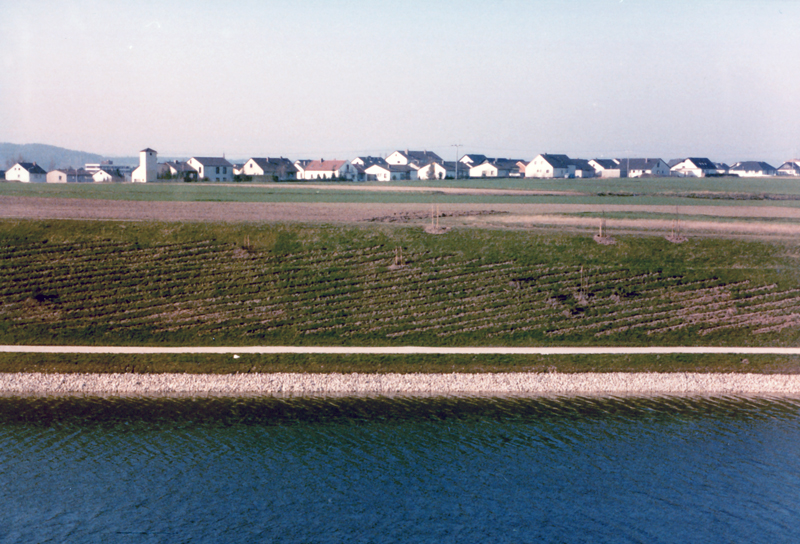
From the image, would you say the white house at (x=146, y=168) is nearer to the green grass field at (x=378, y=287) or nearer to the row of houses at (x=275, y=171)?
the row of houses at (x=275, y=171)

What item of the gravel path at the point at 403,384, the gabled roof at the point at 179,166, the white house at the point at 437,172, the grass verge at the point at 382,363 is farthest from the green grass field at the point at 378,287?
the white house at the point at 437,172

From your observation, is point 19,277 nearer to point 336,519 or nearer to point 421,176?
point 336,519

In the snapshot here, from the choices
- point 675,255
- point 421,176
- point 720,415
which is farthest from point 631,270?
point 421,176

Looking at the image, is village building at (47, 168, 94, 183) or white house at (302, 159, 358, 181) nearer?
village building at (47, 168, 94, 183)

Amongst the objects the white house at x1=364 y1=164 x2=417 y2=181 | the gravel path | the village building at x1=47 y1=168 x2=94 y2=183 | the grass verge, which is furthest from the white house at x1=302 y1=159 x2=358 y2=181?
the gravel path

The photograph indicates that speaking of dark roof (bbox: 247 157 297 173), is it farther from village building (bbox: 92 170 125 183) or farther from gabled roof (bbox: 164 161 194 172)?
village building (bbox: 92 170 125 183)

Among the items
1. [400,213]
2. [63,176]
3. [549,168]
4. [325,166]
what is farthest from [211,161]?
[400,213]
